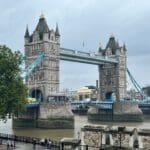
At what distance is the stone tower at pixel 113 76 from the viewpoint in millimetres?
132750

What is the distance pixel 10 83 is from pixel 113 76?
282ft

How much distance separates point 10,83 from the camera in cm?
4938

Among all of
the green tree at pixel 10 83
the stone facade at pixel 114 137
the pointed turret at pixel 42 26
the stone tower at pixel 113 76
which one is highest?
the pointed turret at pixel 42 26

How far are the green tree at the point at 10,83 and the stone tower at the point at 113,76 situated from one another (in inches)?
3284

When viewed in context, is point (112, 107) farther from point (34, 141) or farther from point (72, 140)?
point (72, 140)

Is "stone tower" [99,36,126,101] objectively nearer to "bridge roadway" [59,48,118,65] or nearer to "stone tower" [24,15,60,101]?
"bridge roadway" [59,48,118,65]

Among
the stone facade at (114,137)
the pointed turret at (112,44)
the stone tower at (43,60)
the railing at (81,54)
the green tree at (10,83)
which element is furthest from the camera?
the pointed turret at (112,44)

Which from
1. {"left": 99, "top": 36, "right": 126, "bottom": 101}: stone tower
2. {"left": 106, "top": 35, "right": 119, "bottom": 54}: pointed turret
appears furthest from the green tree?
{"left": 106, "top": 35, "right": 119, "bottom": 54}: pointed turret

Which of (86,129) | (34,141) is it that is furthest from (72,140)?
(34,141)

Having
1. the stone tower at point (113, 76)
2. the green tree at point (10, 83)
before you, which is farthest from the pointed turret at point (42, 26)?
the green tree at point (10, 83)

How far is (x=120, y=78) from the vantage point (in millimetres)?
133625

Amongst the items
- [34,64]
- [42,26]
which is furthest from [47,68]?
[42,26]

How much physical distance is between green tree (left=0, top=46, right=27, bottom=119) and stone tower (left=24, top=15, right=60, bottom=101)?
51009 mm

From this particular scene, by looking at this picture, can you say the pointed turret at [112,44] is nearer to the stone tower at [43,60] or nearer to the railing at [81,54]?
the railing at [81,54]
